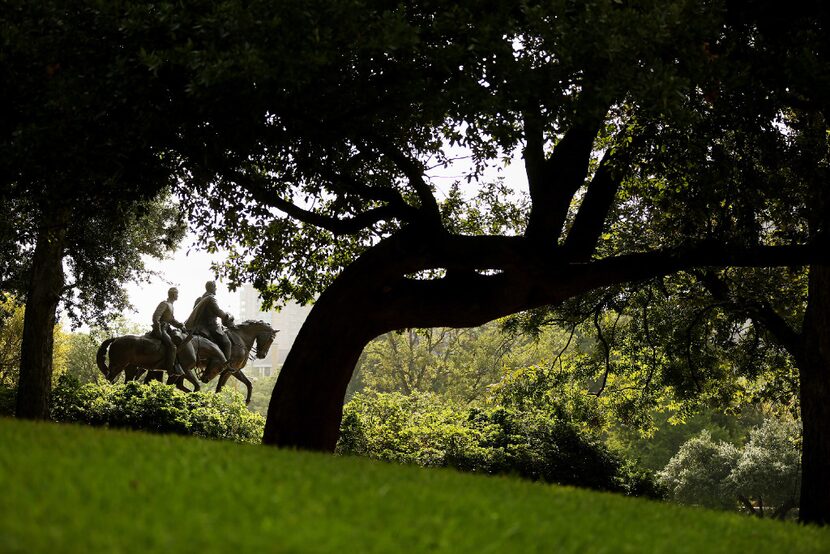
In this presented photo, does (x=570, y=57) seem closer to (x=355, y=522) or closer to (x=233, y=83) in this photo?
(x=233, y=83)

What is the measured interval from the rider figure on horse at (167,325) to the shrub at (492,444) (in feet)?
25.0

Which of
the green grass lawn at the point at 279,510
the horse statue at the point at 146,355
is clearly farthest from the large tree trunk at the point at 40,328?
the green grass lawn at the point at 279,510

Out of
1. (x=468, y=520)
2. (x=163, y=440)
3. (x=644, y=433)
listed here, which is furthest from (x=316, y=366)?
(x=644, y=433)

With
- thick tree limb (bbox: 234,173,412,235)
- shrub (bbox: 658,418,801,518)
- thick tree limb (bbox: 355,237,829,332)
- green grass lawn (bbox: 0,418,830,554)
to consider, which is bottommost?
shrub (bbox: 658,418,801,518)

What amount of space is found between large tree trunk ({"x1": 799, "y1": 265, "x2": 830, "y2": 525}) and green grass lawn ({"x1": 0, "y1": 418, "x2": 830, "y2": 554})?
613cm

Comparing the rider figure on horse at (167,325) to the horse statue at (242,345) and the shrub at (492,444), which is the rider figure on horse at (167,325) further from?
the shrub at (492,444)

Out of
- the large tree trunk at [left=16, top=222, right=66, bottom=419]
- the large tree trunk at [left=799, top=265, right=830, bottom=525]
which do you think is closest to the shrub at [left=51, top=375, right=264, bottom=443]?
the large tree trunk at [left=16, top=222, right=66, bottom=419]

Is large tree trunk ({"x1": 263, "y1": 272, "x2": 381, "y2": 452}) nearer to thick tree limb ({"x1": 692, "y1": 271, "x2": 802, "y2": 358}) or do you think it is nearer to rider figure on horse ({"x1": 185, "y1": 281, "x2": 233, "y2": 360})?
thick tree limb ({"x1": 692, "y1": 271, "x2": 802, "y2": 358})

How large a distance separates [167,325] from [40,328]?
746cm

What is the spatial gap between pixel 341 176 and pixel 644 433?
14.5 meters

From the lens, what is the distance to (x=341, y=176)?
1127cm

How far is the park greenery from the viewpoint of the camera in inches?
329

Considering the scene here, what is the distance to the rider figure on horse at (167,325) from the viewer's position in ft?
78.1

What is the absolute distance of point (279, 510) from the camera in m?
4.60
